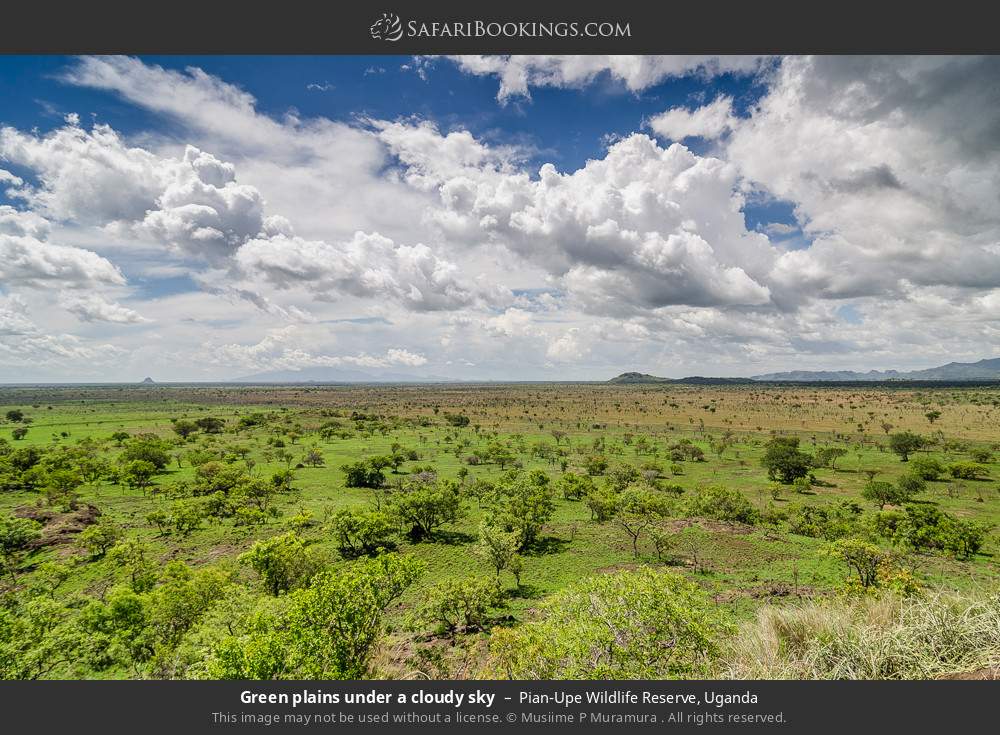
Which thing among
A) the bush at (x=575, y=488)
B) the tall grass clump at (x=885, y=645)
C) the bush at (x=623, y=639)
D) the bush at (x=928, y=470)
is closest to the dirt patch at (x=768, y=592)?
the bush at (x=623, y=639)

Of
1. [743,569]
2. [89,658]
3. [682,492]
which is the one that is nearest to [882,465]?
[682,492]

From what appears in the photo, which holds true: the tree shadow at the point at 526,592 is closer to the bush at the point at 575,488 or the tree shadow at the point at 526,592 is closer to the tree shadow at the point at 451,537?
the tree shadow at the point at 451,537

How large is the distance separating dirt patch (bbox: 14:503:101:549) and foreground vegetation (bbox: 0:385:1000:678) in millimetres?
219

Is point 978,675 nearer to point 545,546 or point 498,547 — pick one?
point 498,547

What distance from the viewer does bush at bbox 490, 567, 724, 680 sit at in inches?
420

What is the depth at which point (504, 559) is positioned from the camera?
3209 centimetres

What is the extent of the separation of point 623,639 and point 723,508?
3888cm

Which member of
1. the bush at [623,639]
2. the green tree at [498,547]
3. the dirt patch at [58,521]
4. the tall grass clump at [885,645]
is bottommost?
the dirt patch at [58,521]

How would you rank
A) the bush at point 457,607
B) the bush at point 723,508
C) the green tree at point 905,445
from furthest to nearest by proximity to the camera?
the green tree at point 905,445, the bush at point 723,508, the bush at point 457,607

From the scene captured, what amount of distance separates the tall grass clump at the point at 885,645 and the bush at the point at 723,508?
115ft

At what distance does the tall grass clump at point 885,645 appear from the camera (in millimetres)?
9039

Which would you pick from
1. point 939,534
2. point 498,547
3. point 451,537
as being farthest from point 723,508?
point 451,537

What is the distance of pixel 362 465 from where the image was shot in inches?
2454
